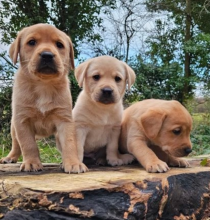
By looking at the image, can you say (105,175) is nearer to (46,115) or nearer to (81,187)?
(81,187)

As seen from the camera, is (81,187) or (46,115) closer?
(81,187)

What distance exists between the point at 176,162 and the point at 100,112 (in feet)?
2.91

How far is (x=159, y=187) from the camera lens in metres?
2.49

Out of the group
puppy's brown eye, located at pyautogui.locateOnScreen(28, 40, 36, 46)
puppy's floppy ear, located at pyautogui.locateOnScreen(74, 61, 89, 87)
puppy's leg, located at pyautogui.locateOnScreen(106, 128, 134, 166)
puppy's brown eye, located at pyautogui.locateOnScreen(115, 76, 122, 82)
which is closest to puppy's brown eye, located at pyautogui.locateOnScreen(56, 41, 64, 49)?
puppy's brown eye, located at pyautogui.locateOnScreen(28, 40, 36, 46)

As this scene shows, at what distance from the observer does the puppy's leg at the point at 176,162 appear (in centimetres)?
334

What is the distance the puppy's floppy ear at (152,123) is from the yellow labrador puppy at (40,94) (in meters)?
0.66

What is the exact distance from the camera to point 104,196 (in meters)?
2.21

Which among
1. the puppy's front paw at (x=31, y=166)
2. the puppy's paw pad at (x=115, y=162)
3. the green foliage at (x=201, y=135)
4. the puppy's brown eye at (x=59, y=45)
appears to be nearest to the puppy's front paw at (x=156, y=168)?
the puppy's paw pad at (x=115, y=162)

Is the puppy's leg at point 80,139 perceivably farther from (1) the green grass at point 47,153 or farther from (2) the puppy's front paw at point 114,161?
(1) the green grass at point 47,153

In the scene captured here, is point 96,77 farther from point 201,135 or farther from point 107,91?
point 201,135

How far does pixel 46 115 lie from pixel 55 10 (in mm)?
8430

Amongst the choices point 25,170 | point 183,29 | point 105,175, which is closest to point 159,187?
point 105,175

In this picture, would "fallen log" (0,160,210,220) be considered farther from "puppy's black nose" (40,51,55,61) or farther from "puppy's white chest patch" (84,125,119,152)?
"puppy's black nose" (40,51,55,61)

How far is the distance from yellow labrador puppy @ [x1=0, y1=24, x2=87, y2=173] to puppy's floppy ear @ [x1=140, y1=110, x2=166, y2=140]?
657mm
